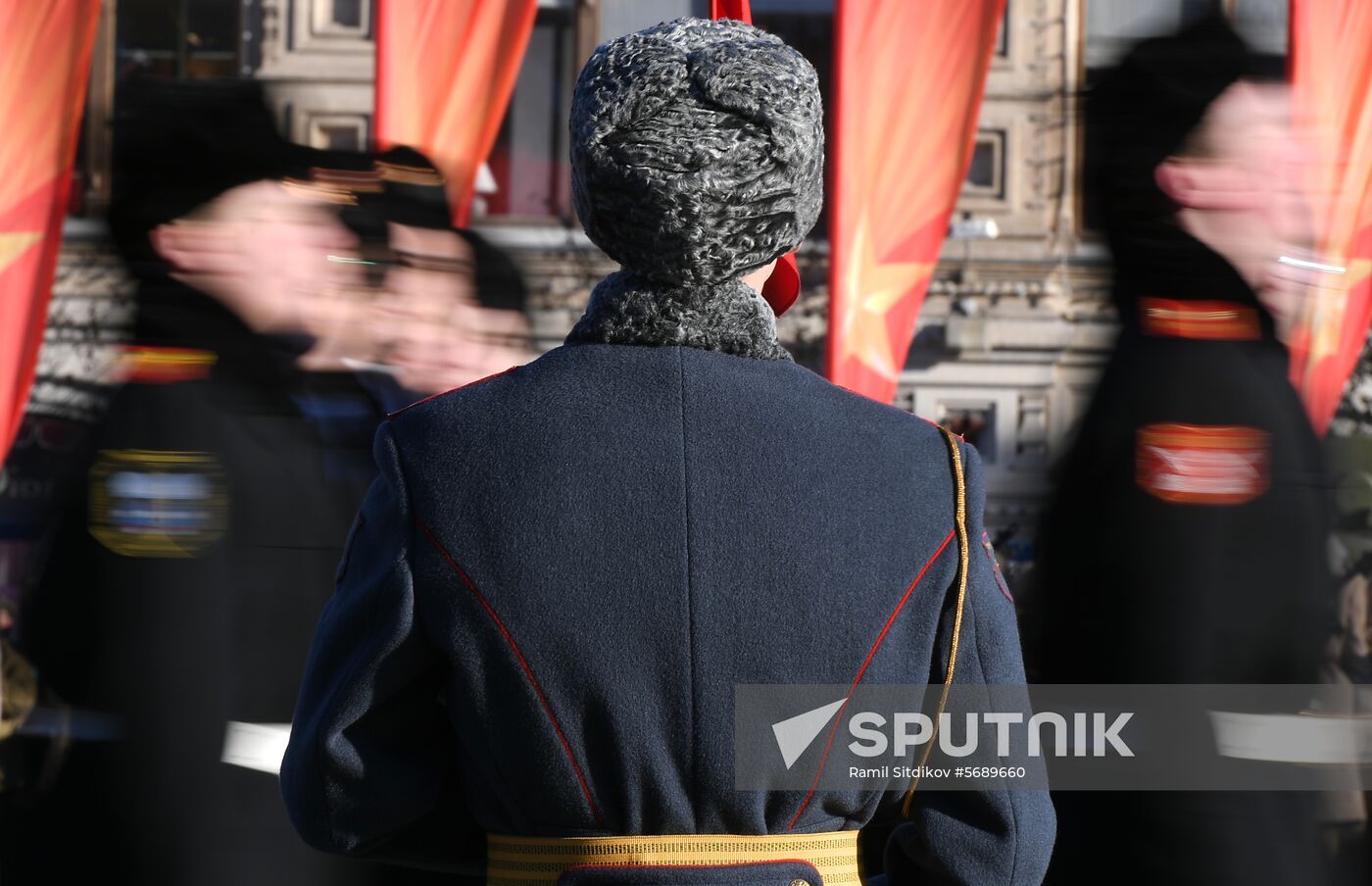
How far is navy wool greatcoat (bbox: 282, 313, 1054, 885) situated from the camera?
1095 mm

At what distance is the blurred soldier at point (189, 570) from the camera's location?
2.32 m

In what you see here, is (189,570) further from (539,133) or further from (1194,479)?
(539,133)

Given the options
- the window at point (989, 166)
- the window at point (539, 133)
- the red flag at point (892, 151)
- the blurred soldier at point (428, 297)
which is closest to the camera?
the blurred soldier at point (428, 297)

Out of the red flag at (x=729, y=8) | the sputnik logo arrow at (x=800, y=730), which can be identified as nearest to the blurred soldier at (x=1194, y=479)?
the red flag at (x=729, y=8)

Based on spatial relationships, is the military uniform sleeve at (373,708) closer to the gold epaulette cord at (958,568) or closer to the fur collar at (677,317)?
the fur collar at (677,317)

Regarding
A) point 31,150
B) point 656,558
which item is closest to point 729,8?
point 656,558

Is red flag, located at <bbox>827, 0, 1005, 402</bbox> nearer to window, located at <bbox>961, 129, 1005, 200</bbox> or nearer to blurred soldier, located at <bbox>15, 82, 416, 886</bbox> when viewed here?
blurred soldier, located at <bbox>15, 82, 416, 886</bbox>

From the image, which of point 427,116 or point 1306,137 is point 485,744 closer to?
point 1306,137

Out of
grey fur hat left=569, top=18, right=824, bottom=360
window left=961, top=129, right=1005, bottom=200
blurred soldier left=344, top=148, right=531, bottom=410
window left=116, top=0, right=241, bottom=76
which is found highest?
window left=116, top=0, right=241, bottom=76

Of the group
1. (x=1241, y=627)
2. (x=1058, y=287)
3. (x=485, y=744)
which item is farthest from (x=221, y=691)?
(x=1058, y=287)

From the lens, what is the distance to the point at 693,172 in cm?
106

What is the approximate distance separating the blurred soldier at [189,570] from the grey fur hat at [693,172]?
1417mm

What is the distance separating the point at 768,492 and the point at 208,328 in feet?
5.61

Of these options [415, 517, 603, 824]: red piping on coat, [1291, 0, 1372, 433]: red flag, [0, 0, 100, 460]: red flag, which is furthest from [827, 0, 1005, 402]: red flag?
[415, 517, 603, 824]: red piping on coat
